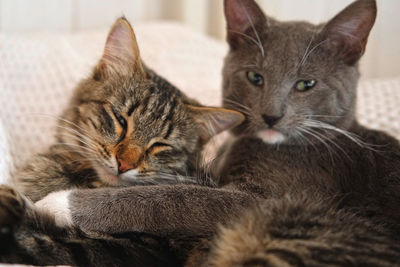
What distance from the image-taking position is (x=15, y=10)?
280cm

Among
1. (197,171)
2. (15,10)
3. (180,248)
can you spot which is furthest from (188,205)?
(15,10)

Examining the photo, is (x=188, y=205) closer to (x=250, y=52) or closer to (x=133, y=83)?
(x=133, y=83)

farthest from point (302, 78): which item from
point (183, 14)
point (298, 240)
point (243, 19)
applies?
point (183, 14)

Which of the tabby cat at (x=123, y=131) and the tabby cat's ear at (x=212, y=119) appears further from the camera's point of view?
the tabby cat's ear at (x=212, y=119)

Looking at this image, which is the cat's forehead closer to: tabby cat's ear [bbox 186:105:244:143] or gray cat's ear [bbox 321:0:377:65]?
gray cat's ear [bbox 321:0:377:65]

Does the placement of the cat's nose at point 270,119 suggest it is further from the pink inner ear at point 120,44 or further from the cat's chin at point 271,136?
the pink inner ear at point 120,44

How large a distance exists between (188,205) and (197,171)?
26cm

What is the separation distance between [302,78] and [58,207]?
0.95m

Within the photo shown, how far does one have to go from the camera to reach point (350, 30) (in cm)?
165

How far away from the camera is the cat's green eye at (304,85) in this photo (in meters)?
1.66

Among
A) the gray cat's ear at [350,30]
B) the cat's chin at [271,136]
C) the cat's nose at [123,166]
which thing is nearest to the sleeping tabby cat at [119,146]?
the cat's nose at [123,166]

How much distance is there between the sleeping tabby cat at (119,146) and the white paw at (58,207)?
0.08ft

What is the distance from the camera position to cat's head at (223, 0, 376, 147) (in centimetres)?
163

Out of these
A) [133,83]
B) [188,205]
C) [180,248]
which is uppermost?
[133,83]
